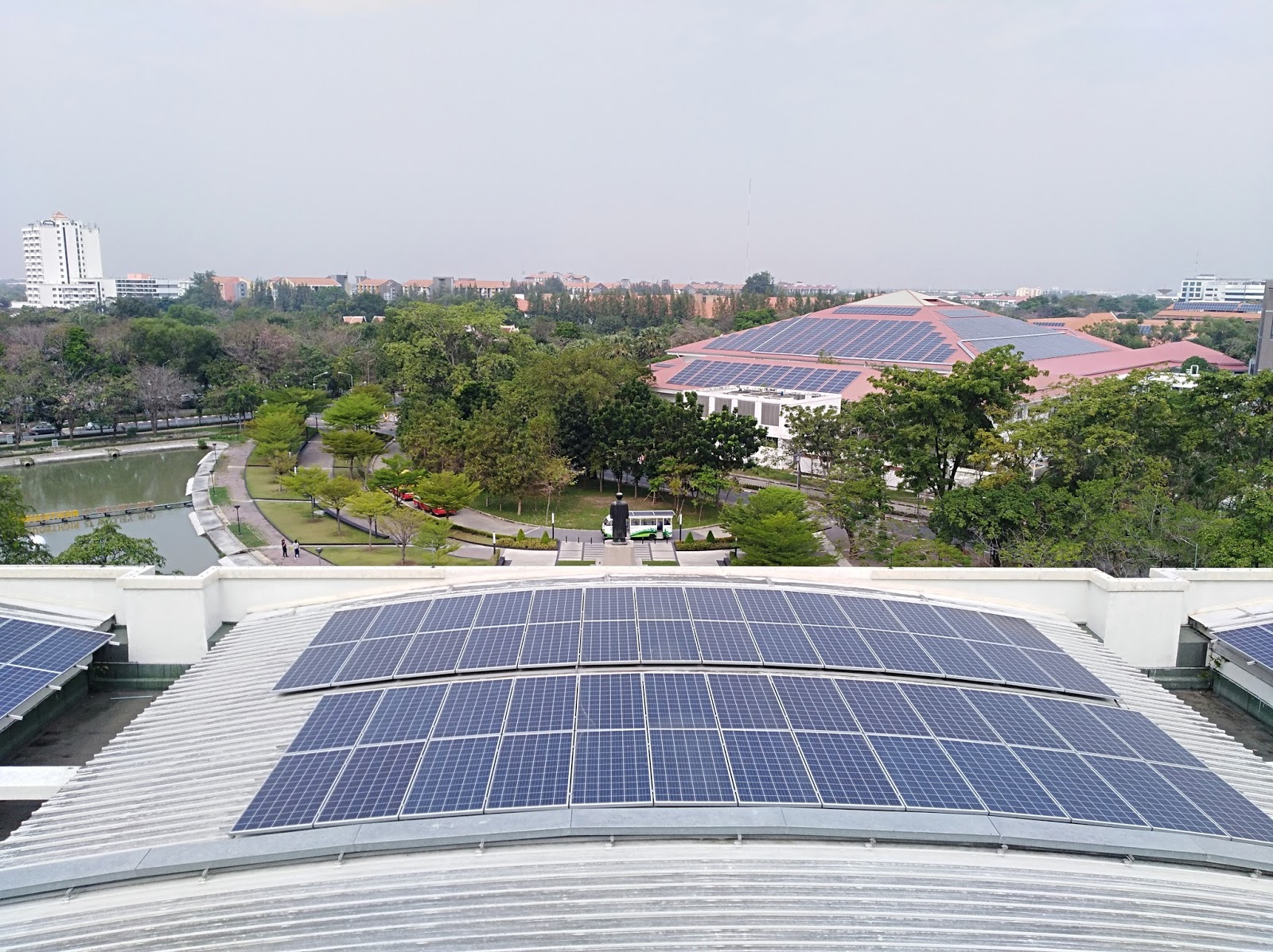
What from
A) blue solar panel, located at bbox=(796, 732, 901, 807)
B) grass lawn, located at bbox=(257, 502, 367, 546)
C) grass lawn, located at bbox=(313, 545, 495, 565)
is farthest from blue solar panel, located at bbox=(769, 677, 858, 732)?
grass lawn, located at bbox=(257, 502, 367, 546)

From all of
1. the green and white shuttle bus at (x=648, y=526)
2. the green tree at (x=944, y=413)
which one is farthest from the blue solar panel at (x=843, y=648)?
the green and white shuttle bus at (x=648, y=526)

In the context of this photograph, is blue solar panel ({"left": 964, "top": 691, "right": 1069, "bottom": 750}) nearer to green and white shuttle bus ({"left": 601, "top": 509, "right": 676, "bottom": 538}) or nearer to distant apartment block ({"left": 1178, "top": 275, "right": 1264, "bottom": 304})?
green and white shuttle bus ({"left": 601, "top": 509, "right": 676, "bottom": 538})

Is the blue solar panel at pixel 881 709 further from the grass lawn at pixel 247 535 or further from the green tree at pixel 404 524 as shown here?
the grass lawn at pixel 247 535

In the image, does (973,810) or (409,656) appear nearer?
(973,810)

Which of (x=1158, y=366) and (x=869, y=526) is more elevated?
(x=1158, y=366)

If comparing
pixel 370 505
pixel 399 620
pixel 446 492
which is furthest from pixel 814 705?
pixel 446 492

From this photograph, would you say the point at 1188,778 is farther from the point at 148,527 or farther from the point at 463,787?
the point at 148,527

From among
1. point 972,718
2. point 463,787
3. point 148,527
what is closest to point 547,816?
point 463,787
